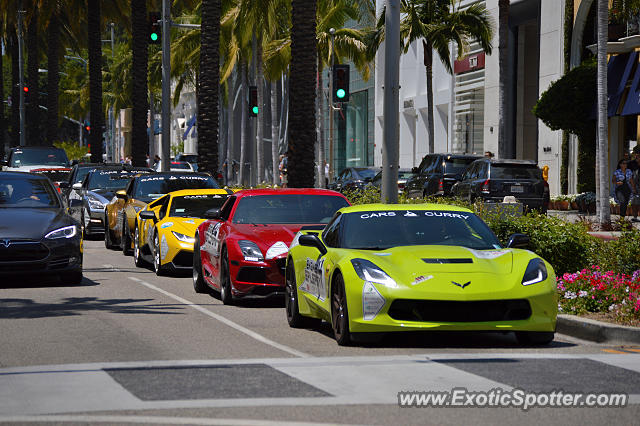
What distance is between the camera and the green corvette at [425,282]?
10070mm

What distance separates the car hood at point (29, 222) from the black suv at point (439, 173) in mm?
18760

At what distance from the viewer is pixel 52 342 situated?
421 inches

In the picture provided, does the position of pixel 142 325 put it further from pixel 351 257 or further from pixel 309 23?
→ pixel 309 23

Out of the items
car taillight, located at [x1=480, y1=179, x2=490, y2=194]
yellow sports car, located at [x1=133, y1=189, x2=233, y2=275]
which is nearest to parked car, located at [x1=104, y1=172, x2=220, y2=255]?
yellow sports car, located at [x1=133, y1=189, x2=233, y2=275]

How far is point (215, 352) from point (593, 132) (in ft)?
102

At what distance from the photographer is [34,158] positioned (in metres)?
41.3

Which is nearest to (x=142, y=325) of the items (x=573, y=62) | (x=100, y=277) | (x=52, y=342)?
(x=52, y=342)

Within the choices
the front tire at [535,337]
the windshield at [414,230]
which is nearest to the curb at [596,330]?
the front tire at [535,337]

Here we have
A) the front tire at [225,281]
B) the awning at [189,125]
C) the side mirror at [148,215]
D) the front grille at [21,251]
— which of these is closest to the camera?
the front tire at [225,281]

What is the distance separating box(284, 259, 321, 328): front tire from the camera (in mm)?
11945

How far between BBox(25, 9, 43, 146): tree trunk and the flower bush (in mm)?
47818

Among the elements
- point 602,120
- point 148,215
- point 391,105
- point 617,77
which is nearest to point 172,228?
point 148,215

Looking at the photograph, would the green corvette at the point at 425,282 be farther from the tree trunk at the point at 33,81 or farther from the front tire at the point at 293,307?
the tree trunk at the point at 33,81

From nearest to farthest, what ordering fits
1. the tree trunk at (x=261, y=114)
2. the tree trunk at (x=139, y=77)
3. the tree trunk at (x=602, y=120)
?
the tree trunk at (x=602, y=120)
the tree trunk at (x=139, y=77)
the tree trunk at (x=261, y=114)
